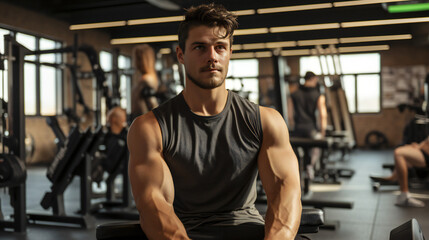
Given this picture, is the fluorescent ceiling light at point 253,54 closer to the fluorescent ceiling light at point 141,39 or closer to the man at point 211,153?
the fluorescent ceiling light at point 141,39

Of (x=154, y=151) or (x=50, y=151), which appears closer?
(x=154, y=151)

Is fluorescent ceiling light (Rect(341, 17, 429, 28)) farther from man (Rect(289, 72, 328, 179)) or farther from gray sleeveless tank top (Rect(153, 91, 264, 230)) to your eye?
gray sleeveless tank top (Rect(153, 91, 264, 230))

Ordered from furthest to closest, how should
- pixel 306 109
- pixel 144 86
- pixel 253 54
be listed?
pixel 253 54 < pixel 306 109 < pixel 144 86

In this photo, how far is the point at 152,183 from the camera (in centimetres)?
110

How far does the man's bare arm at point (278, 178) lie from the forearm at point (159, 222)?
0.23 meters

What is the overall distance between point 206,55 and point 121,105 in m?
4.02

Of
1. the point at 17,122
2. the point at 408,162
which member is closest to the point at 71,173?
the point at 17,122

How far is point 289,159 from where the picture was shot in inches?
46.4

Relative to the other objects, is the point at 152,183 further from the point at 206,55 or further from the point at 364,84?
the point at 364,84

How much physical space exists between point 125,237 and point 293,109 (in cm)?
349

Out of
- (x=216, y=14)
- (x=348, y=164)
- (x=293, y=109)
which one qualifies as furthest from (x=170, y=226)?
(x=348, y=164)

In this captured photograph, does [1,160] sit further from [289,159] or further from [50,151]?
[50,151]

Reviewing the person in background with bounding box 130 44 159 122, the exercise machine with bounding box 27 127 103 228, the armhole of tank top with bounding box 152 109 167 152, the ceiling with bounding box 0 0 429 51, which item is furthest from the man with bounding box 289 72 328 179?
the armhole of tank top with bounding box 152 109 167 152

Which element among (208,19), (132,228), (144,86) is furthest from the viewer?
(144,86)
